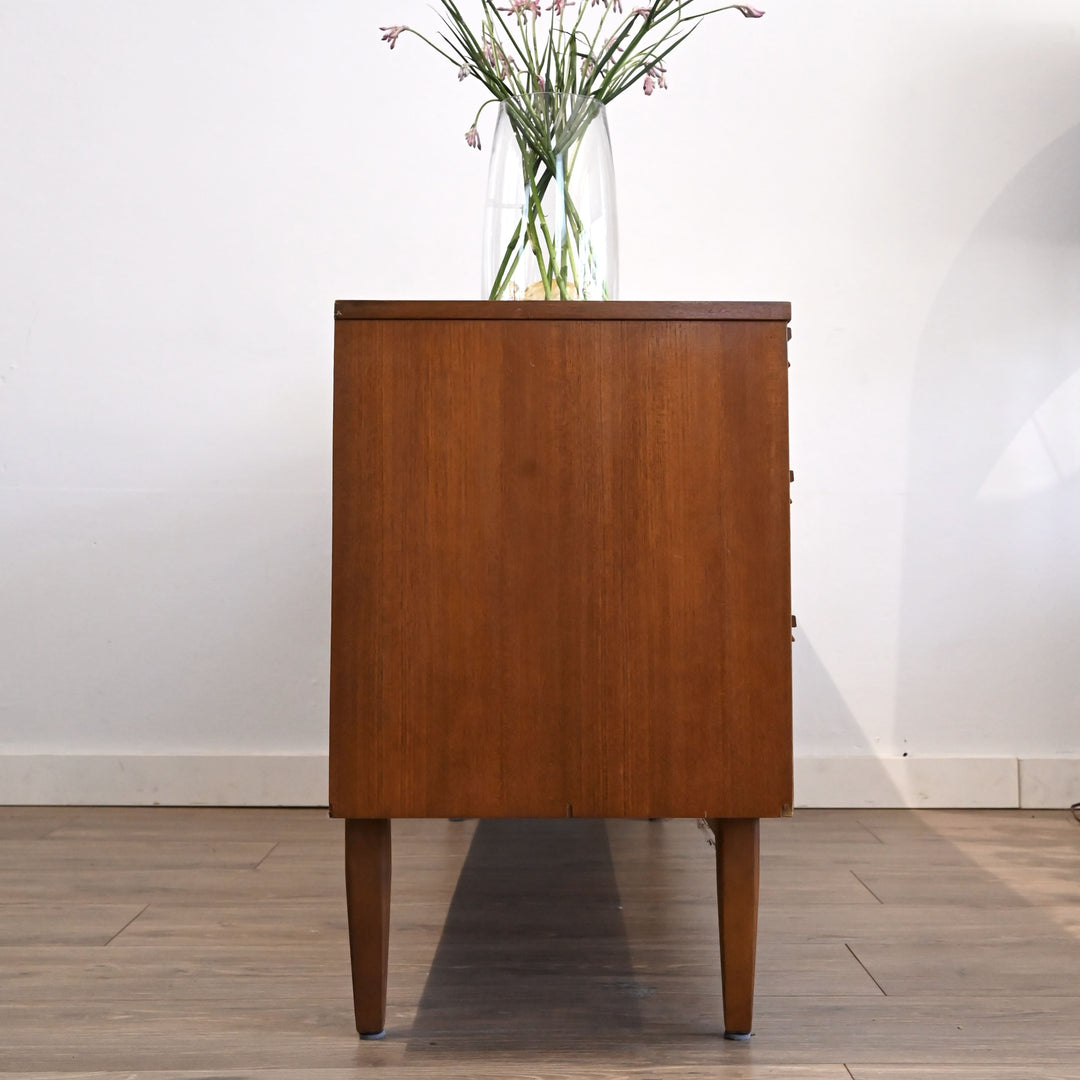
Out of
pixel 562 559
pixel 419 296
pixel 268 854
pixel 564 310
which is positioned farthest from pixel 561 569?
pixel 419 296

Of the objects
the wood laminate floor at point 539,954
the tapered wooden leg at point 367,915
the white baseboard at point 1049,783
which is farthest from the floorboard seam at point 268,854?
the white baseboard at point 1049,783

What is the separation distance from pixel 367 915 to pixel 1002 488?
1435 millimetres

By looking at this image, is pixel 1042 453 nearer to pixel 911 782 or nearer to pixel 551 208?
pixel 911 782

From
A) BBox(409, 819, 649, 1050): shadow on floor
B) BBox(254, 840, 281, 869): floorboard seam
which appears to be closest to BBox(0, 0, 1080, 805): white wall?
BBox(254, 840, 281, 869): floorboard seam

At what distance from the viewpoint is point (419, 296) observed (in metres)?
1.82

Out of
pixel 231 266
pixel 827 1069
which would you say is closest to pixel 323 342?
pixel 231 266

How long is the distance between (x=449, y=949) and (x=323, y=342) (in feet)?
3.75

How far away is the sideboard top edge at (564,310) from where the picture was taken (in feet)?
2.90

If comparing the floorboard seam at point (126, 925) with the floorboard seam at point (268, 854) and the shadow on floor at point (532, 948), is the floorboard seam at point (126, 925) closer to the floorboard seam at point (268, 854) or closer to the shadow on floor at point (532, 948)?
the floorboard seam at point (268, 854)

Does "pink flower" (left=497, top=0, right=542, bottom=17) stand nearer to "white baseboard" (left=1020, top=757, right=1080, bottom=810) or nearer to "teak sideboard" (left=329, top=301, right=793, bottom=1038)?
"teak sideboard" (left=329, top=301, right=793, bottom=1038)

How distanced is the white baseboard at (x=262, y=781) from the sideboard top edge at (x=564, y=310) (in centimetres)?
111

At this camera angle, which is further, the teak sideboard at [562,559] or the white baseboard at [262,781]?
the white baseboard at [262,781]

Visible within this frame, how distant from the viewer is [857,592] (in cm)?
183

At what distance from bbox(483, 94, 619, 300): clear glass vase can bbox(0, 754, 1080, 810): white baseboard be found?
42.2 inches
